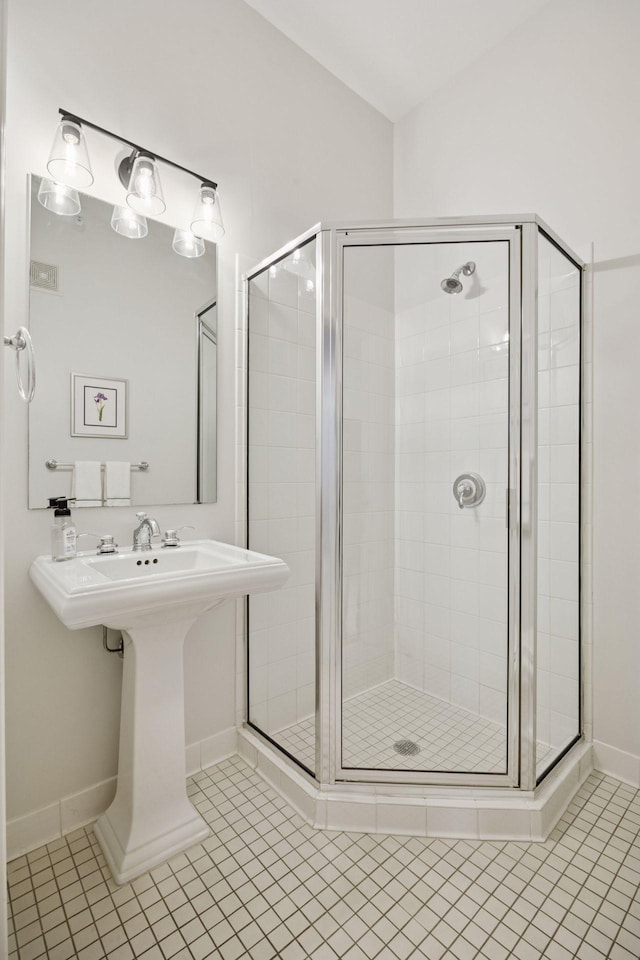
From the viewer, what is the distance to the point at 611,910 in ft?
3.99

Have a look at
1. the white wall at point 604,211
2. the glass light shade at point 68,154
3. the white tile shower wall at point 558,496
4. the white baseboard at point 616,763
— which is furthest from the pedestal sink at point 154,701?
the white baseboard at point 616,763

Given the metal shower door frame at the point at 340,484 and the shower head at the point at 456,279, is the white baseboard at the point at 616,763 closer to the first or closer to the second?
the metal shower door frame at the point at 340,484

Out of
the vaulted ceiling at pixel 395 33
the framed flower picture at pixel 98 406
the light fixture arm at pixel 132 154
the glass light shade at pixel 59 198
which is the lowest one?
the framed flower picture at pixel 98 406

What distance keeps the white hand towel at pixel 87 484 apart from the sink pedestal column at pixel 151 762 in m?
0.44

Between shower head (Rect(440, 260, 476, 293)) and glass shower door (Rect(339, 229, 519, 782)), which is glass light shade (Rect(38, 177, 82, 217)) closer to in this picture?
glass shower door (Rect(339, 229, 519, 782))

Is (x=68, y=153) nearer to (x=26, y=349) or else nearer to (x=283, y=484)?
(x=26, y=349)

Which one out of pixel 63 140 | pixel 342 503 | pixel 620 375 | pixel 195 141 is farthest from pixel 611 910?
pixel 195 141

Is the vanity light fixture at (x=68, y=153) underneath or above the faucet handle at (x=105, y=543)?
above

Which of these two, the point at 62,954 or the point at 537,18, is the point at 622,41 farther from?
the point at 62,954

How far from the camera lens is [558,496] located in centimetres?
173

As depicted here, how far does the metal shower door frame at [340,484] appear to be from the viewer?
1514 millimetres

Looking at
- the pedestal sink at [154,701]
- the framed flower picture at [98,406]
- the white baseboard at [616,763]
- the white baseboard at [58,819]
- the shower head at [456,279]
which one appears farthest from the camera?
the white baseboard at [616,763]

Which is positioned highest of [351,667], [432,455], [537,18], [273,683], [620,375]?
[537,18]

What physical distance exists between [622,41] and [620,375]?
1.19 metres
